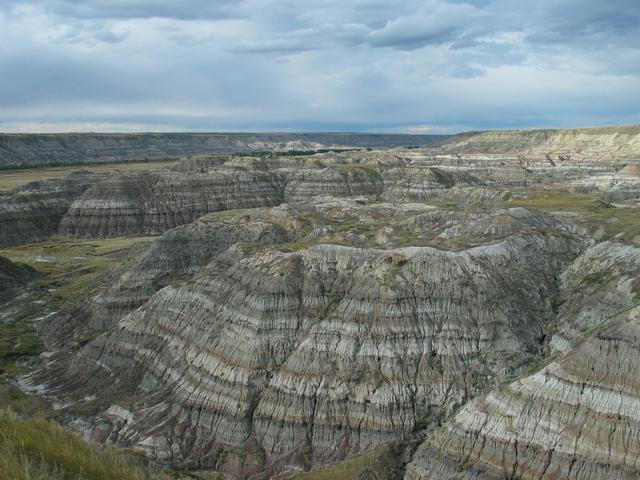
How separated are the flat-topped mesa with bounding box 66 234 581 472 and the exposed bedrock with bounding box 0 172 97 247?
338 ft

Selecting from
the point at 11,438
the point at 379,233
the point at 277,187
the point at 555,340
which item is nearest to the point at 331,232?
the point at 379,233

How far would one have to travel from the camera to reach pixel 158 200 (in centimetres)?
15275

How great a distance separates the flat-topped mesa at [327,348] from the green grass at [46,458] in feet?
88.6

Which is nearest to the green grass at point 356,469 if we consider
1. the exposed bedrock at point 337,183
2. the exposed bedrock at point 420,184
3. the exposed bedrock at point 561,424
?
the exposed bedrock at point 561,424

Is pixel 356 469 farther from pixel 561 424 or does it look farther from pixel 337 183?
pixel 337 183

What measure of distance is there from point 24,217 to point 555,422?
146 m

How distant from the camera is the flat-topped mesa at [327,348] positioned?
40281mm

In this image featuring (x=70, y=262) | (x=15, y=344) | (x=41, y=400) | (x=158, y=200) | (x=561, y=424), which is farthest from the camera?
(x=158, y=200)

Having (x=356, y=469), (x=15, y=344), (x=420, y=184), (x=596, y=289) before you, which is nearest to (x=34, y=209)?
(x=15, y=344)

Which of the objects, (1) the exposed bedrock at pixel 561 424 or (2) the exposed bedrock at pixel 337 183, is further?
(2) the exposed bedrock at pixel 337 183

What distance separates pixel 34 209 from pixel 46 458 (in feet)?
505

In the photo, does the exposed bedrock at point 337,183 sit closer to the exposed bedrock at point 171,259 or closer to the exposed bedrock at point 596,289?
the exposed bedrock at point 171,259

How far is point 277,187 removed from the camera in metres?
168

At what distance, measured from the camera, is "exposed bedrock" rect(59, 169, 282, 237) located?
5763 inches
